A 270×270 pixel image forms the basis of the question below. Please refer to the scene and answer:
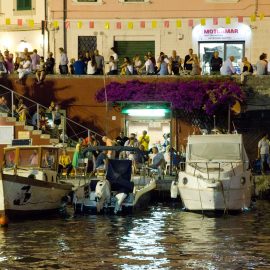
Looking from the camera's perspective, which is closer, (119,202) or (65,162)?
(119,202)

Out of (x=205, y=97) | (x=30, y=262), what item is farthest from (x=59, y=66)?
(x=30, y=262)

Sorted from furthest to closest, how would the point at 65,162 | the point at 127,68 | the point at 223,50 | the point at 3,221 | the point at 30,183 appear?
the point at 223,50
the point at 127,68
the point at 65,162
the point at 30,183
the point at 3,221

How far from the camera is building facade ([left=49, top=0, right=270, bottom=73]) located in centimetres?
5784

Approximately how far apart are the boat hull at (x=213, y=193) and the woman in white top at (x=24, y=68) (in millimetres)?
13252

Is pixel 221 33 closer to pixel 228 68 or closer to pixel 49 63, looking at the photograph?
pixel 228 68

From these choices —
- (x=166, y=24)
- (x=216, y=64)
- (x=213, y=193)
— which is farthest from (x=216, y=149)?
(x=166, y=24)

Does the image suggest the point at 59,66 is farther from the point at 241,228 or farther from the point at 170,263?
the point at 170,263

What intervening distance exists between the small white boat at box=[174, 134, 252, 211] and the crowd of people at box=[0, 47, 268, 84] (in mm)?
9358

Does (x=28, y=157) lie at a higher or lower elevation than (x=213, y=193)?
higher

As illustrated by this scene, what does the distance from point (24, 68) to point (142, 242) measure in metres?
20.3

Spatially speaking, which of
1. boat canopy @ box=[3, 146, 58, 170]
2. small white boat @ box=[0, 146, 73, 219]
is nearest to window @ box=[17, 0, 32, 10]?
small white boat @ box=[0, 146, 73, 219]

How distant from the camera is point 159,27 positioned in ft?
191

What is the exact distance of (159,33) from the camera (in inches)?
2296

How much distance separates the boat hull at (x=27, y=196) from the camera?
1655 inches
